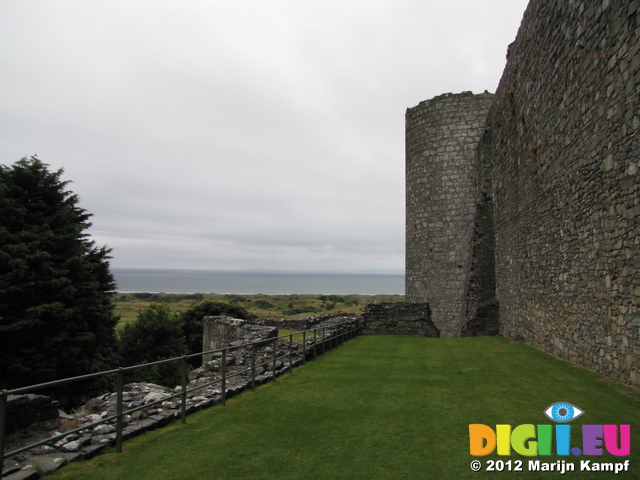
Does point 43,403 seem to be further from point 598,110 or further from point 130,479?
point 598,110

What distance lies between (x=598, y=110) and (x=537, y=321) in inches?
227

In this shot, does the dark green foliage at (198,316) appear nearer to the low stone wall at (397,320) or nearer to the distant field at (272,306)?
the distant field at (272,306)

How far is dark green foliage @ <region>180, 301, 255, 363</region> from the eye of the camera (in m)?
31.4

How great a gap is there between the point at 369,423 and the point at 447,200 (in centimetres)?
1412

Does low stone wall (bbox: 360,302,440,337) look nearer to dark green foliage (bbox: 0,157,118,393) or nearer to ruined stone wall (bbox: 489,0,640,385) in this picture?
ruined stone wall (bbox: 489,0,640,385)

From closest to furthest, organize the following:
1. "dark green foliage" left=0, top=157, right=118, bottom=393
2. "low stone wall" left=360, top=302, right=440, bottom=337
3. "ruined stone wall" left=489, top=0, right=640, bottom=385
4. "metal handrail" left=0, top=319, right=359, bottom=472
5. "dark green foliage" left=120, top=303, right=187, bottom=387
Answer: "metal handrail" left=0, top=319, right=359, bottom=472 < "ruined stone wall" left=489, top=0, right=640, bottom=385 < "dark green foliage" left=0, top=157, right=118, bottom=393 < "low stone wall" left=360, top=302, right=440, bottom=337 < "dark green foliage" left=120, top=303, right=187, bottom=387

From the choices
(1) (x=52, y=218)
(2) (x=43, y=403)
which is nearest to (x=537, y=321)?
(2) (x=43, y=403)

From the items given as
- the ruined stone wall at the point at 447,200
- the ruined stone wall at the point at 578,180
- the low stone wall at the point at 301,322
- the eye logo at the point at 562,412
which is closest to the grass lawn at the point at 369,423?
the eye logo at the point at 562,412

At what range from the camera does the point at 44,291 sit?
1642 cm

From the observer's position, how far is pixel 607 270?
7098 millimetres

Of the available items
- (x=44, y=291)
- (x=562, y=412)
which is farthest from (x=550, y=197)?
(x=44, y=291)

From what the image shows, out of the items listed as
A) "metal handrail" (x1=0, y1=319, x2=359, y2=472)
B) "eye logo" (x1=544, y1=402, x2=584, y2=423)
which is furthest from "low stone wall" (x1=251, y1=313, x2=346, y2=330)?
"eye logo" (x1=544, y1=402, x2=584, y2=423)

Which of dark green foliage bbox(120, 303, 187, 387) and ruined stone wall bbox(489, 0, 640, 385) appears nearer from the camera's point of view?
ruined stone wall bbox(489, 0, 640, 385)

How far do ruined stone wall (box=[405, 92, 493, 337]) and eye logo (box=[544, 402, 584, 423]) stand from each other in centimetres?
1165
